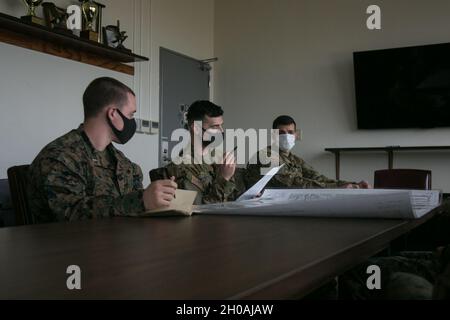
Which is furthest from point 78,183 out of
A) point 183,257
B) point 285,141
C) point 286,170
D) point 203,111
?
point 285,141

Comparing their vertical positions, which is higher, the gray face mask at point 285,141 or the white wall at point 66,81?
the white wall at point 66,81

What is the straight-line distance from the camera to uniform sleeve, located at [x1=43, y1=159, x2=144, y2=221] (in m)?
1.43

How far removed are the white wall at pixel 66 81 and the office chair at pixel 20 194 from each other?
193 cm

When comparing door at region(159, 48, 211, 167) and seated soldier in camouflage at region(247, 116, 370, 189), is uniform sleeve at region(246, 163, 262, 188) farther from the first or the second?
door at region(159, 48, 211, 167)

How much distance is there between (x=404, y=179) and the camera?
11.0 feet

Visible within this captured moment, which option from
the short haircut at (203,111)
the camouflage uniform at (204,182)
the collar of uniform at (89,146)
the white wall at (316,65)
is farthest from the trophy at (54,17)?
the white wall at (316,65)

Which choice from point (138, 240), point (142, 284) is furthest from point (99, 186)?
point (142, 284)

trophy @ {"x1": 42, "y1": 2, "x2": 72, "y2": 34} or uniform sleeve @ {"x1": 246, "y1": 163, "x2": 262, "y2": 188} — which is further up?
trophy @ {"x1": 42, "y1": 2, "x2": 72, "y2": 34}

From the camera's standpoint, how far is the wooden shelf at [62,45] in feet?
11.5

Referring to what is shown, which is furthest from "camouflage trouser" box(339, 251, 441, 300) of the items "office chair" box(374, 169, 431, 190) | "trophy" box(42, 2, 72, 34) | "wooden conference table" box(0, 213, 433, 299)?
"trophy" box(42, 2, 72, 34)

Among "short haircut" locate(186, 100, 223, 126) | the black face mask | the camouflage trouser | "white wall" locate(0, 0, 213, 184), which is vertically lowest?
the camouflage trouser

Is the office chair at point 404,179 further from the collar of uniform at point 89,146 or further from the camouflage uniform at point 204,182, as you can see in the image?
the collar of uniform at point 89,146
